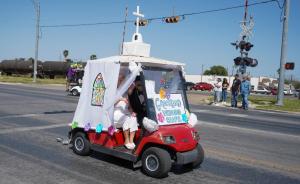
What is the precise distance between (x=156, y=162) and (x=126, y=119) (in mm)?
1005

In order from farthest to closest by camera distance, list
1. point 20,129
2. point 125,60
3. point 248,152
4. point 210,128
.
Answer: point 210,128 → point 20,129 → point 248,152 → point 125,60

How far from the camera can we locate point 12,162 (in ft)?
22.7

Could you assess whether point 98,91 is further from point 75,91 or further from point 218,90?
point 75,91

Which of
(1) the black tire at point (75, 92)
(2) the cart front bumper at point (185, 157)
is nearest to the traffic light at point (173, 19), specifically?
(1) the black tire at point (75, 92)

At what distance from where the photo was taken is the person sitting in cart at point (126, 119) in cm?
686

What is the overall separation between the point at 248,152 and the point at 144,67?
3.59 metres

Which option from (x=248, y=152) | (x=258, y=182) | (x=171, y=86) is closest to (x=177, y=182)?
(x=258, y=182)

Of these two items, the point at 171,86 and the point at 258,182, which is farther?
the point at 171,86

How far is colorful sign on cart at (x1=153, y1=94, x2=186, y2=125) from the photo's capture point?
6.76 metres

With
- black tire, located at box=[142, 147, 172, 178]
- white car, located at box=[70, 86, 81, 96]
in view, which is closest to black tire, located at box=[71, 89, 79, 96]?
white car, located at box=[70, 86, 81, 96]

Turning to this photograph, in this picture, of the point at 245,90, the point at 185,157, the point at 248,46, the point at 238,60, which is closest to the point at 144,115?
the point at 185,157

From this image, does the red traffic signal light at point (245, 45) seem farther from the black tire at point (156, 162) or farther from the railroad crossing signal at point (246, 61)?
the black tire at point (156, 162)

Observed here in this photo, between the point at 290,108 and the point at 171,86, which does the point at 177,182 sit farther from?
the point at 290,108

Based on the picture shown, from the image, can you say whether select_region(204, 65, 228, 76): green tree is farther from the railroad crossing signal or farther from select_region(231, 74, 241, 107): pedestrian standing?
select_region(231, 74, 241, 107): pedestrian standing
